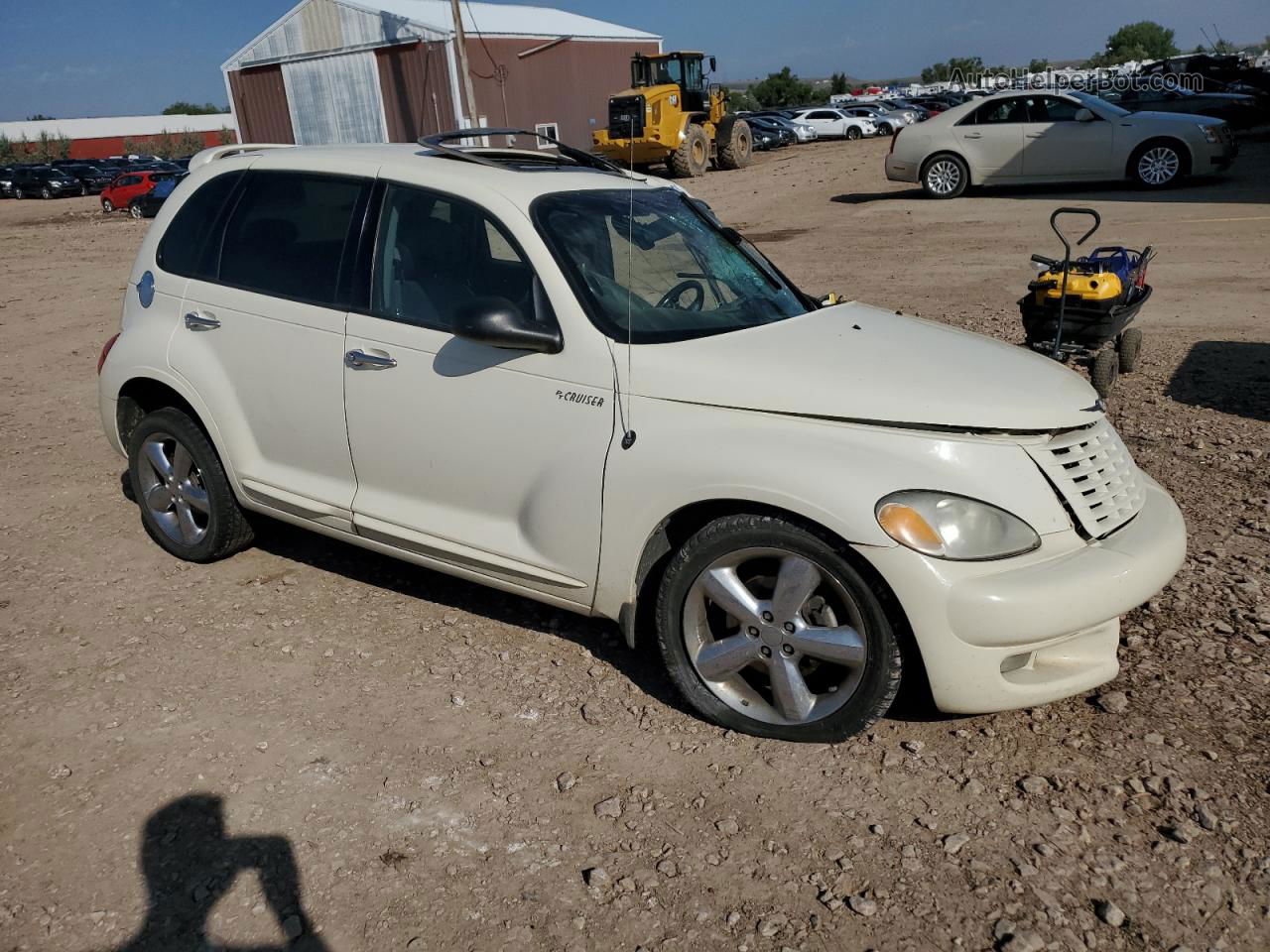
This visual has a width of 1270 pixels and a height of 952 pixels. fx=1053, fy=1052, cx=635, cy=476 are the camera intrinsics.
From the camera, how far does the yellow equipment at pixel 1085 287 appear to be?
673 centimetres

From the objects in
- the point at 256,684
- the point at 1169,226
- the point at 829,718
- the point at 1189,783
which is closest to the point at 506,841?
the point at 829,718

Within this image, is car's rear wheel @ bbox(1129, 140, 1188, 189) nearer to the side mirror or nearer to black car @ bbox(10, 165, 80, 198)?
the side mirror

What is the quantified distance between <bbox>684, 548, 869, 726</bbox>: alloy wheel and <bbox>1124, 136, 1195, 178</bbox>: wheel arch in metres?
16.2

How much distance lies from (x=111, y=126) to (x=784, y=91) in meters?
56.3

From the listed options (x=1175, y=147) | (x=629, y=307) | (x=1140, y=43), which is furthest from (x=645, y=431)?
(x=1140, y=43)

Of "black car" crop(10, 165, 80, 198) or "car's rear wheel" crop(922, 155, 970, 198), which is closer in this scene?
"car's rear wheel" crop(922, 155, 970, 198)

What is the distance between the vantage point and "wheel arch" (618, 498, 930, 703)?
123 inches

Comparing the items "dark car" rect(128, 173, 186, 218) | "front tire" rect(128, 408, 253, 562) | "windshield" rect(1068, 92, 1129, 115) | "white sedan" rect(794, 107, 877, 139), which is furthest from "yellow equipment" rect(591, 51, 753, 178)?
"front tire" rect(128, 408, 253, 562)

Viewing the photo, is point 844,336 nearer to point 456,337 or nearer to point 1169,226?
point 456,337

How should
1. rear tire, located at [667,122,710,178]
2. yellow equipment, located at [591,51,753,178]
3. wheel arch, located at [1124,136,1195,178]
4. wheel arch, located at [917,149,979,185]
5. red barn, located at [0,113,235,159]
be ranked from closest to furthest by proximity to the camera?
1. wheel arch, located at [1124,136,1195,178]
2. wheel arch, located at [917,149,979,185]
3. yellow equipment, located at [591,51,753,178]
4. rear tire, located at [667,122,710,178]
5. red barn, located at [0,113,235,159]

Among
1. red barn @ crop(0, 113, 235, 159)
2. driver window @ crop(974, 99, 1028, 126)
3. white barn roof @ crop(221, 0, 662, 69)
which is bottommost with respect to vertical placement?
red barn @ crop(0, 113, 235, 159)

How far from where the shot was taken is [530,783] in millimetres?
3318

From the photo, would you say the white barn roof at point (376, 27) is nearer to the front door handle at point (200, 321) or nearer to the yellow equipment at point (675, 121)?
the yellow equipment at point (675, 121)

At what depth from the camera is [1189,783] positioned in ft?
10.3
